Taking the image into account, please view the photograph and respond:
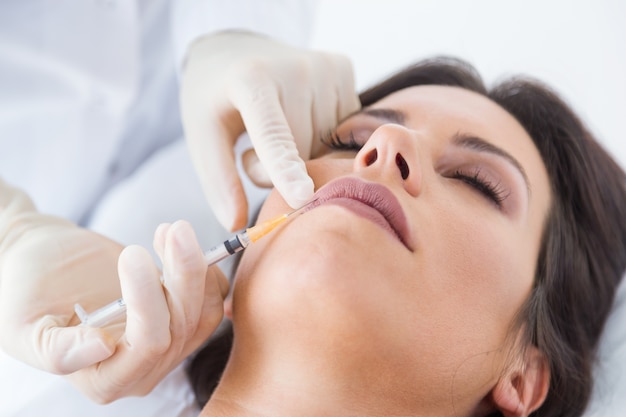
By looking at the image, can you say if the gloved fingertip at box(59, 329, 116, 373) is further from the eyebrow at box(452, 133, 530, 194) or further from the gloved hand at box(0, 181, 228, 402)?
the eyebrow at box(452, 133, 530, 194)

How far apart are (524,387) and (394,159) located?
1.60 feet

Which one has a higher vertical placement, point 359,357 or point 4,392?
point 359,357

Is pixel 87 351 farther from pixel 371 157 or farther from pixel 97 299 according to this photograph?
pixel 371 157

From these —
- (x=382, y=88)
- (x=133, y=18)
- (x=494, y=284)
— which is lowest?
(x=494, y=284)

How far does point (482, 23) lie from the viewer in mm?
1929

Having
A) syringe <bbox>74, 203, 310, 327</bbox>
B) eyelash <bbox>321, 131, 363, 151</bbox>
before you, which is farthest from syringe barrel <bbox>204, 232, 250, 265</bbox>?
eyelash <bbox>321, 131, 363, 151</bbox>

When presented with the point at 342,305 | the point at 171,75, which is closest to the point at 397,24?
the point at 171,75

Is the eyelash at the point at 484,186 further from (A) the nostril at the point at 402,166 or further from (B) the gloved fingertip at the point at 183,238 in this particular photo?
(B) the gloved fingertip at the point at 183,238

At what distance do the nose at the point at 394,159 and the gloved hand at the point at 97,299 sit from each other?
295 millimetres

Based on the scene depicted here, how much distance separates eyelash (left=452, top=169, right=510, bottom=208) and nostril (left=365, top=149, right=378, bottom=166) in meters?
0.16

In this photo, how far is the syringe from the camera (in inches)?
35.3

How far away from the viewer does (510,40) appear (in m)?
1.87

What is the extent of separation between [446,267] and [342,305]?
185 mm

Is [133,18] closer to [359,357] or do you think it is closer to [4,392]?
[4,392]
